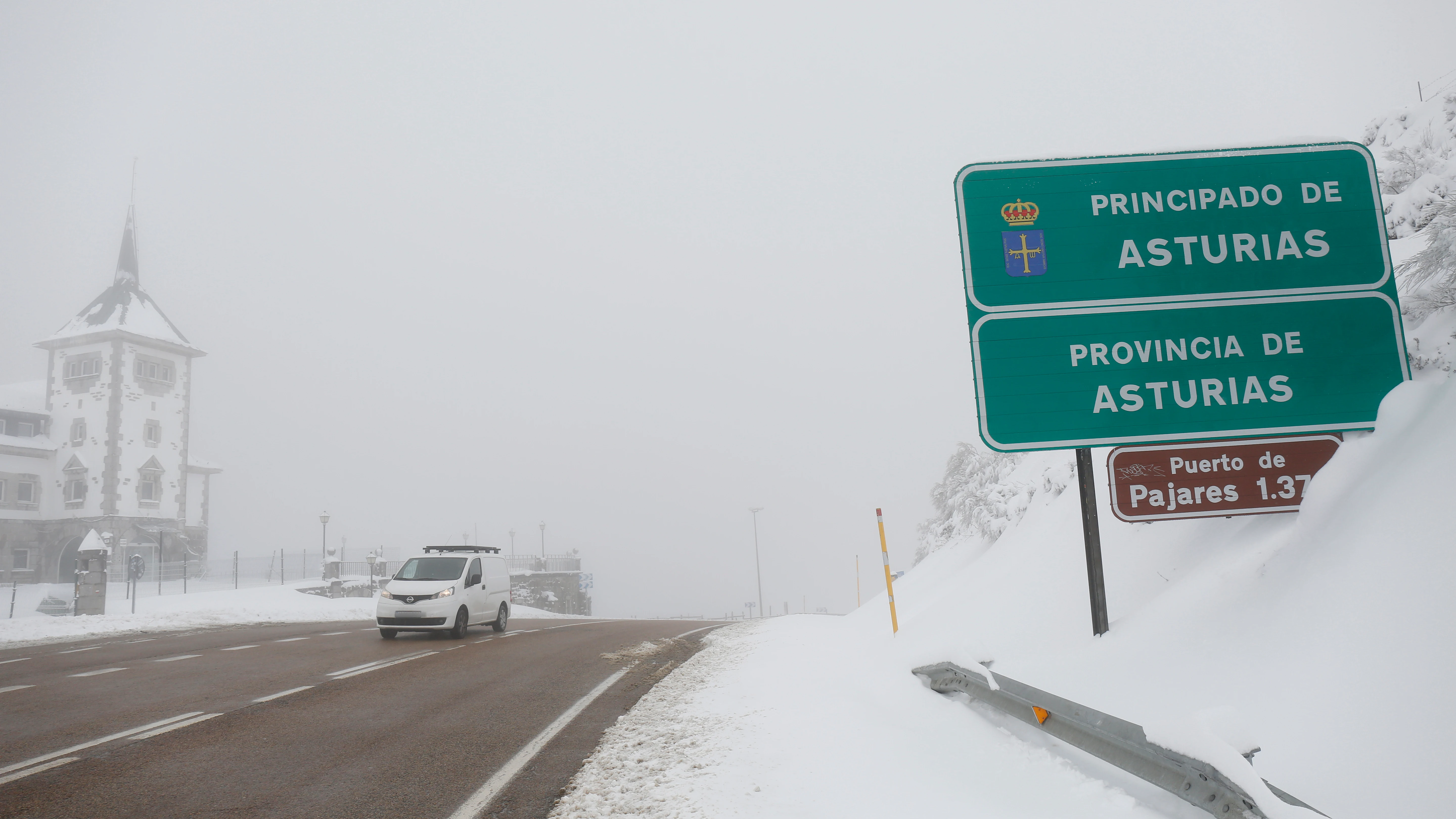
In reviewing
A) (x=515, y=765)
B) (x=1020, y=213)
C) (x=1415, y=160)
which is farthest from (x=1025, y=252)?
(x=515, y=765)

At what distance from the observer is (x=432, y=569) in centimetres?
1672

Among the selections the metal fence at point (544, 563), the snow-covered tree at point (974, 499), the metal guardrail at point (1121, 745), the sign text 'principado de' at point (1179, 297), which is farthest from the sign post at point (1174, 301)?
the metal fence at point (544, 563)

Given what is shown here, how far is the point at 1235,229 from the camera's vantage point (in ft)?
22.0

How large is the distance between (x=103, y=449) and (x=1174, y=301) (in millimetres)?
72545

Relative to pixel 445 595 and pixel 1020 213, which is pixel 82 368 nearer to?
pixel 445 595

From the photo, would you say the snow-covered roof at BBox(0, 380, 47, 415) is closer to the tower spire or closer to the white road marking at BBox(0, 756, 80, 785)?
the tower spire

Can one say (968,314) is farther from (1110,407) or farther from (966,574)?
(966,574)

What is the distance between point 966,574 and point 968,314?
6.76 m

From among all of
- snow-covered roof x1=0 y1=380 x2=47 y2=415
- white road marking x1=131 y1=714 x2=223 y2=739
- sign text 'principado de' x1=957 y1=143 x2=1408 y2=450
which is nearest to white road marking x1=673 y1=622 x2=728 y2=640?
white road marking x1=131 y1=714 x2=223 y2=739

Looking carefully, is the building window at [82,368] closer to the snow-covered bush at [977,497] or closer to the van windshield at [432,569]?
the van windshield at [432,569]

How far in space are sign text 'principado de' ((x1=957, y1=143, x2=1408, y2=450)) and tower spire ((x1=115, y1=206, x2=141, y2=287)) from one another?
84785 mm

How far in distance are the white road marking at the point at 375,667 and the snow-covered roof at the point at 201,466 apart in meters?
65.6

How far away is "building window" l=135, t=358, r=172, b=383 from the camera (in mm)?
63000

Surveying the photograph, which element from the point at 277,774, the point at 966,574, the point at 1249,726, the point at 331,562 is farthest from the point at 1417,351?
the point at 331,562
